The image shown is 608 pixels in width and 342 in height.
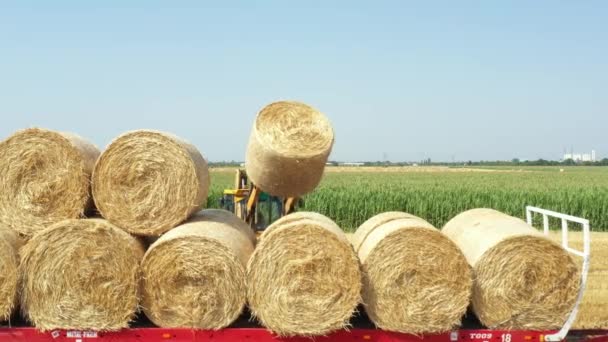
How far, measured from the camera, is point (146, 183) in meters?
5.39

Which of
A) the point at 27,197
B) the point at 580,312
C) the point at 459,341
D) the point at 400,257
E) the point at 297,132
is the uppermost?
the point at 297,132

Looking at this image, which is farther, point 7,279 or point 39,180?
point 39,180

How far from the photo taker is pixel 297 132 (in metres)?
6.37

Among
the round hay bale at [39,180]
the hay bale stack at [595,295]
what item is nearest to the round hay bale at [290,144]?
the round hay bale at [39,180]

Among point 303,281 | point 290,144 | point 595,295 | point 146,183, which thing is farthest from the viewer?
point 595,295

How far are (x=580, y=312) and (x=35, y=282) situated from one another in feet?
23.3

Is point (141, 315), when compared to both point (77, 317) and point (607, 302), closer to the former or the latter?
point (77, 317)

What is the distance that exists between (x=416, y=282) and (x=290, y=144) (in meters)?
2.00

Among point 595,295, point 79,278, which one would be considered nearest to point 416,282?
point 79,278

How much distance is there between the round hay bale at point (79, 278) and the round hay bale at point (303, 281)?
1.03 m

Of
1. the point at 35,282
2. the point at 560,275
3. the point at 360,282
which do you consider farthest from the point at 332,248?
the point at 35,282

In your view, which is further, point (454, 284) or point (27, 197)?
point (27, 197)

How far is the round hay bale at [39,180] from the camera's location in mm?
5434

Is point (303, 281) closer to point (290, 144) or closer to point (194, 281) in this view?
point (194, 281)
